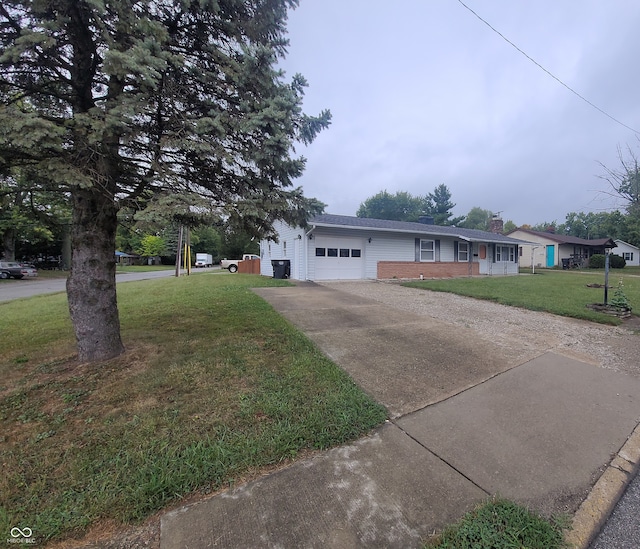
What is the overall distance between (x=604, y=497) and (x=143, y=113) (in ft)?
15.5

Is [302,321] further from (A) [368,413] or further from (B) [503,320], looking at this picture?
(B) [503,320]

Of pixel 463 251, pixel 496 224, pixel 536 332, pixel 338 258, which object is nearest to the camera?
pixel 536 332

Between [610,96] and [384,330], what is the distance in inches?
430

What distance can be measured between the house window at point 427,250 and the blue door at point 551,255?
72.5 ft

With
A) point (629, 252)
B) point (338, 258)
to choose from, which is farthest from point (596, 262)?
point (338, 258)

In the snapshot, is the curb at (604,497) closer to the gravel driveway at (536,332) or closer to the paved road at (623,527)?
the paved road at (623,527)

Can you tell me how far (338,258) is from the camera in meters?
14.5

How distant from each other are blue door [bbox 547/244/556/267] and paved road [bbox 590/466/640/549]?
3681 centimetres

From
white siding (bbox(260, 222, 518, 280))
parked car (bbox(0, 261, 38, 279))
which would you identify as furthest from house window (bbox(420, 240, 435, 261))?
parked car (bbox(0, 261, 38, 279))

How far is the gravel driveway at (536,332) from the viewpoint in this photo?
4.46 m

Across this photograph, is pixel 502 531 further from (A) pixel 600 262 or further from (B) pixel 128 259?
(B) pixel 128 259

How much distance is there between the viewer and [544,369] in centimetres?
389

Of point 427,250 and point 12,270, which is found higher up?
point 427,250

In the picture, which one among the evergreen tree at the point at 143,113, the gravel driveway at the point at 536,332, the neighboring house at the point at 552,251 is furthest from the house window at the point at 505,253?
the evergreen tree at the point at 143,113
